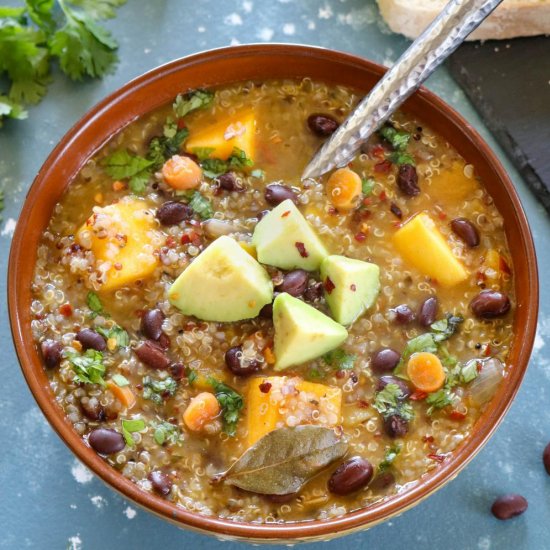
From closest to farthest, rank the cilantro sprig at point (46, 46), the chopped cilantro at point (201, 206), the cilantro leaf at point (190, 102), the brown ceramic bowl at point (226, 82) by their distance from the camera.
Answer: the brown ceramic bowl at point (226, 82)
the chopped cilantro at point (201, 206)
the cilantro leaf at point (190, 102)
the cilantro sprig at point (46, 46)

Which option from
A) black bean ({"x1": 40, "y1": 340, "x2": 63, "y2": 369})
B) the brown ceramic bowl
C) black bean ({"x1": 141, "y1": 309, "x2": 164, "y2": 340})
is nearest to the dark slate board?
the brown ceramic bowl

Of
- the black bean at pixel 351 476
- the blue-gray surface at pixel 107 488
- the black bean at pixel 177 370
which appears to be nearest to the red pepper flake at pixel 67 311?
the black bean at pixel 177 370

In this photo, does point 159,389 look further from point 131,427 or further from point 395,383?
point 395,383

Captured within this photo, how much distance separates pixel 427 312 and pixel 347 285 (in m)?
0.33

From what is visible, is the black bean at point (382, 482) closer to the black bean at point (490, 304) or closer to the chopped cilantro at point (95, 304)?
the black bean at point (490, 304)

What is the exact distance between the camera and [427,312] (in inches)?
136

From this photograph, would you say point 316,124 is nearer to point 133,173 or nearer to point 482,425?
point 133,173

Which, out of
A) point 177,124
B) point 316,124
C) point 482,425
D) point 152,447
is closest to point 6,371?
point 152,447

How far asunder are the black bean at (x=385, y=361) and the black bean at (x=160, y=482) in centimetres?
83

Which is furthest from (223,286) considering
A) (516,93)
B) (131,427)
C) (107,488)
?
(516,93)

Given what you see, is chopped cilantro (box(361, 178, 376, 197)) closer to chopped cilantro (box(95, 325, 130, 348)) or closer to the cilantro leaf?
the cilantro leaf

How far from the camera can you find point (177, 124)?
3725mm

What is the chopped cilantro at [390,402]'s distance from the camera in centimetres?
339

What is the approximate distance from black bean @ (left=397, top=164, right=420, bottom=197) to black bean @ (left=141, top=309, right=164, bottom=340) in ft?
3.34
